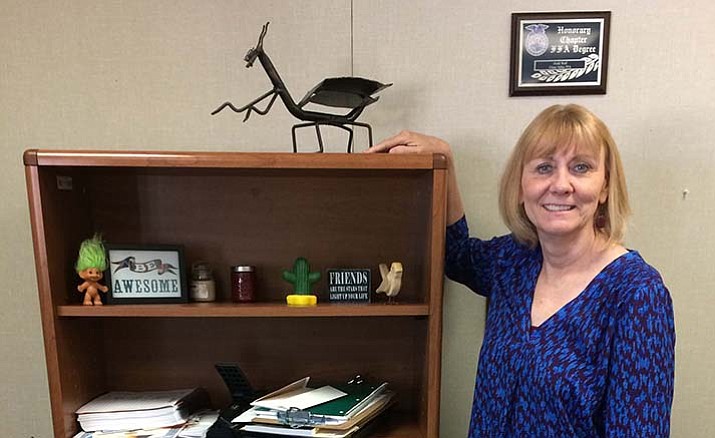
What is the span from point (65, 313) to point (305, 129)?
72 cm

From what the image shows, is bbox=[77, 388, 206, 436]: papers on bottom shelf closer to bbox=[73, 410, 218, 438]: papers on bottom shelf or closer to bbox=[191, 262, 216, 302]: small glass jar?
bbox=[73, 410, 218, 438]: papers on bottom shelf

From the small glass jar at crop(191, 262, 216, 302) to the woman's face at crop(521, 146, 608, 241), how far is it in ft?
2.59

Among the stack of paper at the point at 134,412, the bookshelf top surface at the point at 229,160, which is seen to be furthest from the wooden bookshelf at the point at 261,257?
the bookshelf top surface at the point at 229,160

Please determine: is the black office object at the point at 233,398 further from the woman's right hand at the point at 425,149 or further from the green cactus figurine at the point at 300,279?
the woman's right hand at the point at 425,149

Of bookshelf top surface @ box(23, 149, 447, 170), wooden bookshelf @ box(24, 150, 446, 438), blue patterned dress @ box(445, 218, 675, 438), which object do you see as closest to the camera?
blue patterned dress @ box(445, 218, 675, 438)

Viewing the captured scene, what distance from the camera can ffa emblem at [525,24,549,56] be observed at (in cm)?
138

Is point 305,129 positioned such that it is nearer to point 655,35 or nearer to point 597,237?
point 597,237

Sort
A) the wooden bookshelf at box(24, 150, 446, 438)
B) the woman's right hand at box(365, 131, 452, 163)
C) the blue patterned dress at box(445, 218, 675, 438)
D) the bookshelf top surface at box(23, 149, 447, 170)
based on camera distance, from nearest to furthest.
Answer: the blue patterned dress at box(445, 218, 675, 438) < the bookshelf top surface at box(23, 149, 447, 170) < the woman's right hand at box(365, 131, 452, 163) < the wooden bookshelf at box(24, 150, 446, 438)

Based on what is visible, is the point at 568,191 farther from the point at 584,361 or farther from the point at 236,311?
the point at 236,311

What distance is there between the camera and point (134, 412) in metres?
1.27

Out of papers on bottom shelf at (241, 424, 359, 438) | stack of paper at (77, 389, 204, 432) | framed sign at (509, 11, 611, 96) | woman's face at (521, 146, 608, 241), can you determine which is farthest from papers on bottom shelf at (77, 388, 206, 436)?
framed sign at (509, 11, 611, 96)

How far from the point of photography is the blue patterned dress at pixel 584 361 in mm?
948

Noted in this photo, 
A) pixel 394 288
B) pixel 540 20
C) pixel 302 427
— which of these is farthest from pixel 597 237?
pixel 302 427

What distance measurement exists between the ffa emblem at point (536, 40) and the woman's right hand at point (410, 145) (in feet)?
1.23
